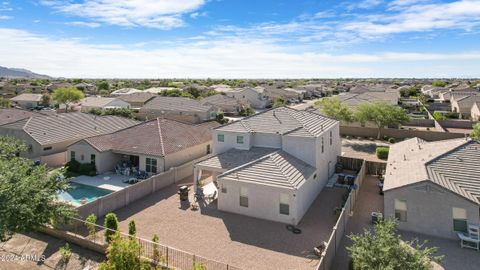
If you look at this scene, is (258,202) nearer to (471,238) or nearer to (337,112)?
(471,238)

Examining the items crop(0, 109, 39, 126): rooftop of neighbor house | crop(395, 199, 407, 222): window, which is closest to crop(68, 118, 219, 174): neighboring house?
crop(395, 199, 407, 222): window

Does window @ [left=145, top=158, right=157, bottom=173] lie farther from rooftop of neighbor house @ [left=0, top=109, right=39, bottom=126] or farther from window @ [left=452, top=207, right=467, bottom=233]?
rooftop of neighbor house @ [left=0, top=109, right=39, bottom=126]

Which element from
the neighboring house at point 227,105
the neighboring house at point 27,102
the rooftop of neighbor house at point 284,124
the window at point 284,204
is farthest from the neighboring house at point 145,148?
the neighboring house at point 27,102

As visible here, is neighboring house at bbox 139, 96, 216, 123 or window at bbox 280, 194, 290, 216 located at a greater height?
neighboring house at bbox 139, 96, 216, 123

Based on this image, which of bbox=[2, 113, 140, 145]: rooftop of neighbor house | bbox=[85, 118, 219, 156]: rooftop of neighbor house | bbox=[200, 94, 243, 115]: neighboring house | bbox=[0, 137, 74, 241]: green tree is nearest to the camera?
bbox=[0, 137, 74, 241]: green tree

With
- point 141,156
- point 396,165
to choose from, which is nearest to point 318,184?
point 396,165

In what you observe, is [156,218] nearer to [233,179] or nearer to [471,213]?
[233,179]
